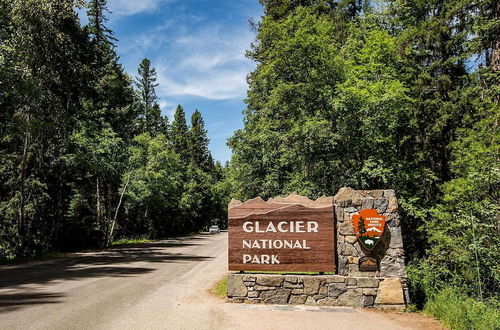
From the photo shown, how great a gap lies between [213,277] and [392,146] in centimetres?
952

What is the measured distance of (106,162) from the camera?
76.1 ft

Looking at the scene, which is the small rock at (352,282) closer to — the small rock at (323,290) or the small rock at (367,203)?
the small rock at (323,290)

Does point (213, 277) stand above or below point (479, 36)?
below

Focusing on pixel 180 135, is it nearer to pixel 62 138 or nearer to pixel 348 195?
pixel 62 138

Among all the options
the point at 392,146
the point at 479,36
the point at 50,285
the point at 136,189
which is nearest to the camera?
the point at 50,285

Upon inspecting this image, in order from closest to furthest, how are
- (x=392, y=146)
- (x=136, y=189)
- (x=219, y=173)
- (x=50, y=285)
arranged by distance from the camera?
(x=50, y=285) → (x=392, y=146) → (x=136, y=189) → (x=219, y=173)

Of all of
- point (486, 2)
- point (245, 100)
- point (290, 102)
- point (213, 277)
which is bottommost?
point (213, 277)

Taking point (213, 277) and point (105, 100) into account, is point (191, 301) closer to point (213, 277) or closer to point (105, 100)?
point (213, 277)

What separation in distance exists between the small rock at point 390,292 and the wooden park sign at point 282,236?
1.06 m

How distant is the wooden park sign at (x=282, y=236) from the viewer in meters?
7.94

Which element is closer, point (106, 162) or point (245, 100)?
point (106, 162)

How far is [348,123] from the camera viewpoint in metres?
14.8

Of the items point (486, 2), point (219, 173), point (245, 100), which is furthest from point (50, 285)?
point (219, 173)

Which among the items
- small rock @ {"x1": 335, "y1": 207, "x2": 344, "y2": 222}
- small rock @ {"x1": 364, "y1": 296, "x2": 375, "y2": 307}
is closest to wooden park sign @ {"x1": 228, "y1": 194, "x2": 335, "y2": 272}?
small rock @ {"x1": 335, "y1": 207, "x2": 344, "y2": 222}
